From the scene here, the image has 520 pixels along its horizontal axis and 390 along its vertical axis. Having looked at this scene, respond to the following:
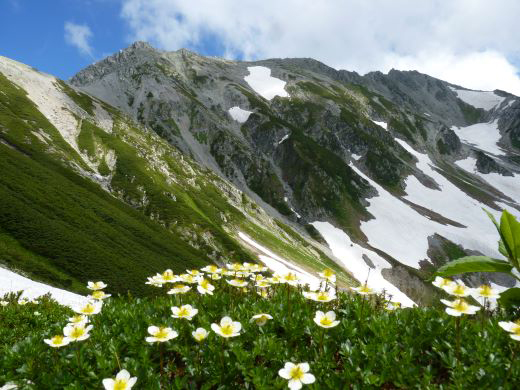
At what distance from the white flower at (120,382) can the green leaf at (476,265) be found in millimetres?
3744

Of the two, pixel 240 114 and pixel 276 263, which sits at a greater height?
pixel 240 114

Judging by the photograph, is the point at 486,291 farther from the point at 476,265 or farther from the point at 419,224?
the point at 419,224

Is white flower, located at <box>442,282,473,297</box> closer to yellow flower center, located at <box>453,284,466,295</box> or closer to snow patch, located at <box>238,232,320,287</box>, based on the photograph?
yellow flower center, located at <box>453,284,466,295</box>

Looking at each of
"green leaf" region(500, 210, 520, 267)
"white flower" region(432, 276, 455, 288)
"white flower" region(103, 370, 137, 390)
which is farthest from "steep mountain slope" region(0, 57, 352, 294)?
"green leaf" region(500, 210, 520, 267)

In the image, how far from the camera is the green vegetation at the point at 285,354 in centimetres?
369

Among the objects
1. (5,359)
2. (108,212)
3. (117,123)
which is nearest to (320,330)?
(5,359)

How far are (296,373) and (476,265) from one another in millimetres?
2721

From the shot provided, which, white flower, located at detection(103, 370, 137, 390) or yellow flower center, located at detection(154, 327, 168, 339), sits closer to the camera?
white flower, located at detection(103, 370, 137, 390)

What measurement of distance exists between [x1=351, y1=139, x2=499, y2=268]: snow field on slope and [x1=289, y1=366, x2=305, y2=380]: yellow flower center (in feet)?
447

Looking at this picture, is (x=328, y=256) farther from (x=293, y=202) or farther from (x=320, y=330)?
(x=320, y=330)

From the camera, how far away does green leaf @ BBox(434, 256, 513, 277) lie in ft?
14.3

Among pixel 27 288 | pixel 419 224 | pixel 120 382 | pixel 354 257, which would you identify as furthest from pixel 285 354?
pixel 419 224

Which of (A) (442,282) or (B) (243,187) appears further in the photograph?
(B) (243,187)

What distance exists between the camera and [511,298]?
15.3ft
